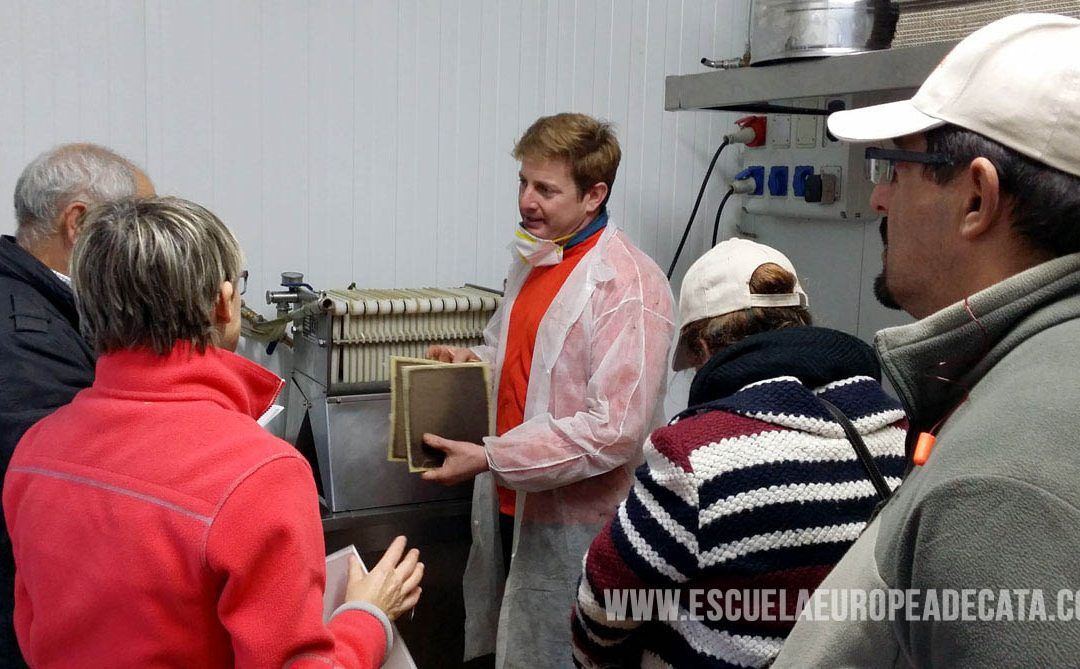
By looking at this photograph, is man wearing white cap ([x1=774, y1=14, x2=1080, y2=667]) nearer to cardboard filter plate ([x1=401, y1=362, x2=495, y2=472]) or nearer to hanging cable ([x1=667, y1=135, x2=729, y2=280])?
cardboard filter plate ([x1=401, y1=362, x2=495, y2=472])

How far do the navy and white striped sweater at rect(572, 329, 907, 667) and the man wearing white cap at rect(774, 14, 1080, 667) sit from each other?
20cm

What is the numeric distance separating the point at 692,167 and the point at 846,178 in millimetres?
534

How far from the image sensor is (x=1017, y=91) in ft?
2.62

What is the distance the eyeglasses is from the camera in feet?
2.83

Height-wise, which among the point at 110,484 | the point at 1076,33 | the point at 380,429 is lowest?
the point at 380,429

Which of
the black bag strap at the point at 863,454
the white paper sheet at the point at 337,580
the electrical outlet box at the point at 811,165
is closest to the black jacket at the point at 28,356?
the white paper sheet at the point at 337,580

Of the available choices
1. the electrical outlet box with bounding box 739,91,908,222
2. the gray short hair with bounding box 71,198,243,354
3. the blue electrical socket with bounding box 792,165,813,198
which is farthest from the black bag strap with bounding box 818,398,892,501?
the blue electrical socket with bounding box 792,165,813,198

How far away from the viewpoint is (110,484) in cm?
99

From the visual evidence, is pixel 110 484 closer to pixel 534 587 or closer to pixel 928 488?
pixel 928 488

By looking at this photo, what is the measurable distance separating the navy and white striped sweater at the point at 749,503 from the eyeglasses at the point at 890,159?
0.82ft

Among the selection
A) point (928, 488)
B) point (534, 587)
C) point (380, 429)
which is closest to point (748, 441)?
point (928, 488)

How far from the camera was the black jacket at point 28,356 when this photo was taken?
53.0 inches

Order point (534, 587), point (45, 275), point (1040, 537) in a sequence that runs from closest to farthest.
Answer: point (1040, 537)
point (45, 275)
point (534, 587)

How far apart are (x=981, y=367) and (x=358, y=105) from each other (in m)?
2.11
